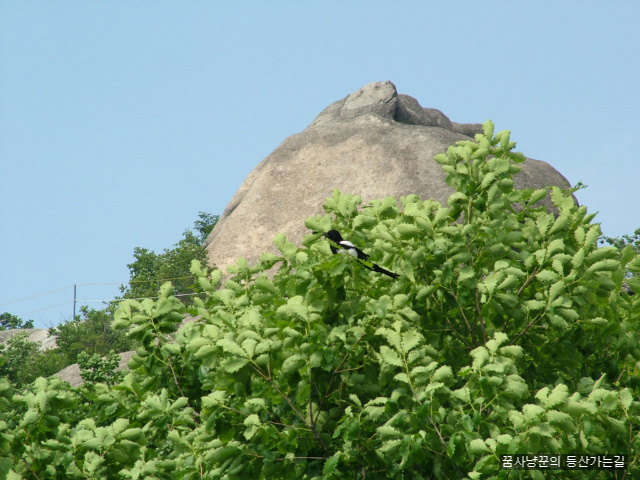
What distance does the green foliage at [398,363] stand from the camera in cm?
591

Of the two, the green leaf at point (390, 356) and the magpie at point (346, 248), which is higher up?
the magpie at point (346, 248)

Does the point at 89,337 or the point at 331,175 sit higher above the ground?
the point at 331,175

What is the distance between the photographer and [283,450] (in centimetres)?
621

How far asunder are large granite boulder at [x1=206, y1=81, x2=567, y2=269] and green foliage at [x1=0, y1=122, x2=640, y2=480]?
844 inches

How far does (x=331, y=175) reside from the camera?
32656mm

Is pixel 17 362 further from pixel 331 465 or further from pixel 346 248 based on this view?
pixel 331 465

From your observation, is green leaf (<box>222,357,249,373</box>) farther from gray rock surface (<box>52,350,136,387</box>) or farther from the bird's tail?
gray rock surface (<box>52,350,136,387</box>)

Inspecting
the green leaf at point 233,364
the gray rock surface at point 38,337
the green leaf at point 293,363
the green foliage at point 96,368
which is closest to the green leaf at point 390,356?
the green leaf at point 293,363

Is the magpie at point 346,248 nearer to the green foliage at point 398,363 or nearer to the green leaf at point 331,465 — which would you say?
the green foliage at point 398,363

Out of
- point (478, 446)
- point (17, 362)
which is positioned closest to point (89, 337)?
point (17, 362)

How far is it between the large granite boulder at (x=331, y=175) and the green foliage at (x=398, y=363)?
2144cm

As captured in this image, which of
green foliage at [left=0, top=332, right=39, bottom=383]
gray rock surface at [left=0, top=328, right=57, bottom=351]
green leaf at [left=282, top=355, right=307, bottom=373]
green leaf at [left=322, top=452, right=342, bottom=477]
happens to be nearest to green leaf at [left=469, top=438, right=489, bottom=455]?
green leaf at [left=322, top=452, right=342, bottom=477]

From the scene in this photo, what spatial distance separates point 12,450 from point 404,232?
13.7 feet

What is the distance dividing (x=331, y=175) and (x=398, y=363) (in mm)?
26936
